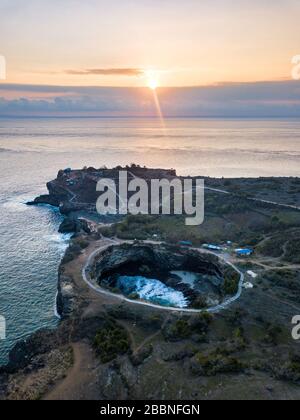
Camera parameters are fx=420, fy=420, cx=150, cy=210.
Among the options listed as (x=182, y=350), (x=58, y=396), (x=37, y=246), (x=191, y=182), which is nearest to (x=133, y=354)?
(x=182, y=350)

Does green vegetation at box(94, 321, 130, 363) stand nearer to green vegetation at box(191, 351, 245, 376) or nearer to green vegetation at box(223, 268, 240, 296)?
green vegetation at box(191, 351, 245, 376)

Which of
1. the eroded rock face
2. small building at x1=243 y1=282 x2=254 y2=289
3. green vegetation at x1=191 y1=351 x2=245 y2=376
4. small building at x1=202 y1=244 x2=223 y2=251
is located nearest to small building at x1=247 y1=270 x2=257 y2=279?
small building at x1=243 y1=282 x2=254 y2=289

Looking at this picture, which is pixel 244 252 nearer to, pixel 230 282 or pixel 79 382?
pixel 230 282

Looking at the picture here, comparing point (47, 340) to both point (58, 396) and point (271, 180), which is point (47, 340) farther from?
point (271, 180)

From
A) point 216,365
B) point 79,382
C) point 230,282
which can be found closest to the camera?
point 216,365

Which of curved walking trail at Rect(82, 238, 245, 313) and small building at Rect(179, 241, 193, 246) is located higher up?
small building at Rect(179, 241, 193, 246)

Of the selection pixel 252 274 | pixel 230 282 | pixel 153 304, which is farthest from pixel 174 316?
pixel 252 274
